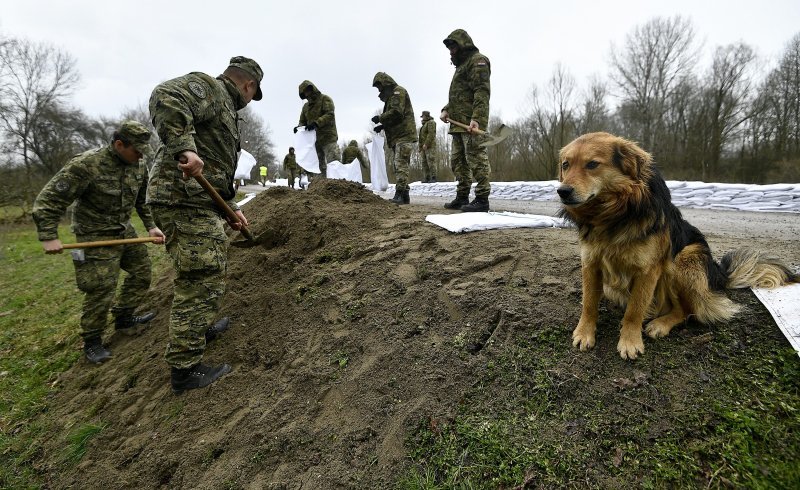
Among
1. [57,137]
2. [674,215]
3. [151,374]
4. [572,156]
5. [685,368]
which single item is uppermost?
[57,137]

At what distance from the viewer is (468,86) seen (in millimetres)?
5418

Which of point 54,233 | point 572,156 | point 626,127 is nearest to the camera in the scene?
point 572,156

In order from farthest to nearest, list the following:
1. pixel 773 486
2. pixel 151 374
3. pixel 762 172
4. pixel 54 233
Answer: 1. pixel 762 172
2. pixel 54 233
3. pixel 151 374
4. pixel 773 486

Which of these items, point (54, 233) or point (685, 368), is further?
point (54, 233)

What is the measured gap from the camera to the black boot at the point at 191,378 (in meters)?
2.73

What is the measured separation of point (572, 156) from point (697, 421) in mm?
1367

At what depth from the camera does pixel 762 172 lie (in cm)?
1973

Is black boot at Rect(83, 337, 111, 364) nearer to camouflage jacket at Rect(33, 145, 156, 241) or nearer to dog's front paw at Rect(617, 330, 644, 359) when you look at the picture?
camouflage jacket at Rect(33, 145, 156, 241)

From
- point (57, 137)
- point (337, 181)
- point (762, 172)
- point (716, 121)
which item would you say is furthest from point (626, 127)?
point (57, 137)

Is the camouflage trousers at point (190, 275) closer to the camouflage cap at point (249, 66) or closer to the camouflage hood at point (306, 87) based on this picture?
the camouflage cap at point (249, 66)


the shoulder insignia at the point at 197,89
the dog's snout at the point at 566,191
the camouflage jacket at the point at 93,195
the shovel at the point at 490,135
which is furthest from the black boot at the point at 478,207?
the camouflage jacket at the point at 93,195

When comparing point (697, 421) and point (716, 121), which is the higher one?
point (716, 121)

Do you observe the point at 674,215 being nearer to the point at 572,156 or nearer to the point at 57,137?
the point at 572,156

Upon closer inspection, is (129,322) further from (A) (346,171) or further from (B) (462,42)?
(A) (346,171)
